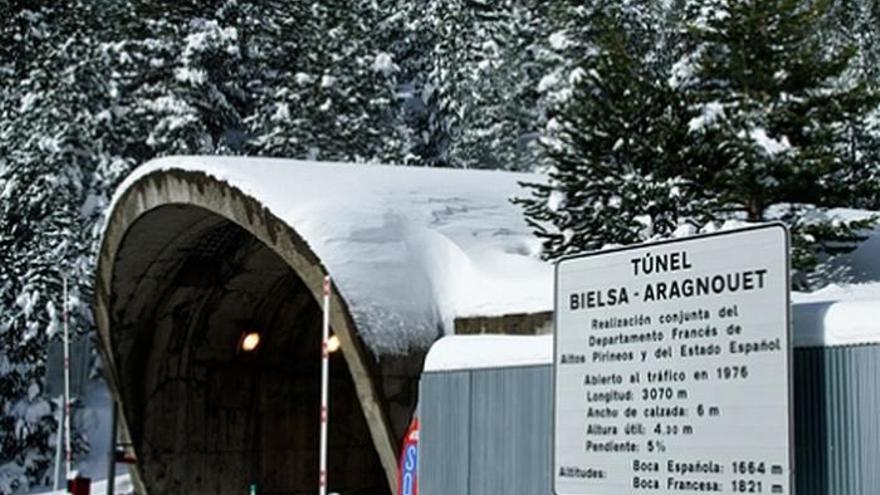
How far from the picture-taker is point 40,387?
3041cm

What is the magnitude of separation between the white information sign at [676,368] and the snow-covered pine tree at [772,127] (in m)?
9.25

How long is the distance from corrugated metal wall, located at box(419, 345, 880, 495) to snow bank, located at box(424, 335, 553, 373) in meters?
0.05

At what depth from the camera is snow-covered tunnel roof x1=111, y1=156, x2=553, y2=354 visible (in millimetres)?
11617

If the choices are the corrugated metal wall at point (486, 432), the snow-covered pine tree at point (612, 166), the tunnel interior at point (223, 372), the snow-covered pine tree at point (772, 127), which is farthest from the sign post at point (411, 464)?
the tunnel interior at point (223, 372)

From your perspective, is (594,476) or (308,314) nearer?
(594,476)

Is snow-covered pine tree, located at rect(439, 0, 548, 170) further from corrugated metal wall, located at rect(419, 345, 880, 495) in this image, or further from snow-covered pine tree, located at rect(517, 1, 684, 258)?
corrugated metal wall, located at rect(419, 345, 880, 495)

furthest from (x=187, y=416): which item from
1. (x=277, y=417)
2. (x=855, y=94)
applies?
(x=855, y=94)

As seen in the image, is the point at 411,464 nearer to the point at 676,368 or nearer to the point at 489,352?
the point at 489,352

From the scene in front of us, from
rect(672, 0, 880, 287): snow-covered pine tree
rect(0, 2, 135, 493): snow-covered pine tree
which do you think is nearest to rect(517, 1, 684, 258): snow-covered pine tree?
rect(672, 0, 880, 287): snow-covered pine tree

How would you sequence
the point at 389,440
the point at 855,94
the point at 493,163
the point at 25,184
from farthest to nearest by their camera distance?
the point at 493,163, the point at 25,184, the point at 855,94, the point at 389,440

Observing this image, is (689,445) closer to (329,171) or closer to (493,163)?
(329,171)

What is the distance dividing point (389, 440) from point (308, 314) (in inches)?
256

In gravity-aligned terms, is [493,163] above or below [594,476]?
above

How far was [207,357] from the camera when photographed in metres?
17.3
